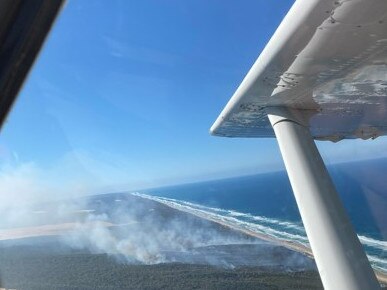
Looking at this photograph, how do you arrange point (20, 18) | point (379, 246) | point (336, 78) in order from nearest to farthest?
point (20, 18)
point (336, 78)
point (379, 246)

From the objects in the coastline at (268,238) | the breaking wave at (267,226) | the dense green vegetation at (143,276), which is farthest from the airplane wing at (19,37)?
the coastline at (268,238)

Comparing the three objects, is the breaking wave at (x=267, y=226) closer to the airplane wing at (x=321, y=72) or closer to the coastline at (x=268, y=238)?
Result: the coastline at (x=268, y=238)

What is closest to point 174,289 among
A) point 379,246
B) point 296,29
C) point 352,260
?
point 379,246

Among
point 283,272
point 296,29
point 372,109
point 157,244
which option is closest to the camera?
point 296,29

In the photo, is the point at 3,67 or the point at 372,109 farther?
the point at 372,109

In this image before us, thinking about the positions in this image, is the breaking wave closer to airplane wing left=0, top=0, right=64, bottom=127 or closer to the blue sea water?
the blue sea water

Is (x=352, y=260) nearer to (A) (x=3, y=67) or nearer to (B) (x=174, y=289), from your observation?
(A) (x=3, y=67)

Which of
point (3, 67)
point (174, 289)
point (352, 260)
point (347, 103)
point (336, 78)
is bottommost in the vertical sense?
point (352, 260)

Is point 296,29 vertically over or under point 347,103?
under

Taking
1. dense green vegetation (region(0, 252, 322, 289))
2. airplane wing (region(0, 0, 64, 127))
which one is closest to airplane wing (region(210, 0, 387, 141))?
airplane wing (region(0, 0, 64, 127))
